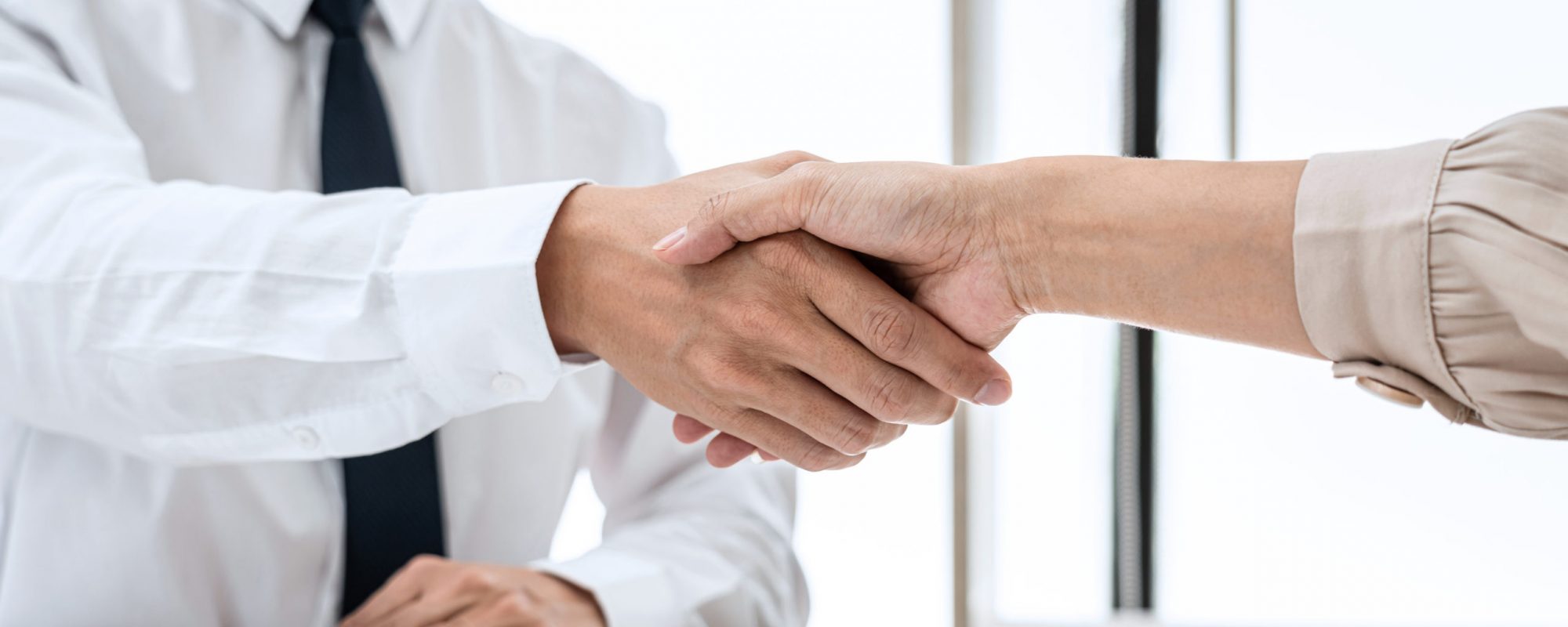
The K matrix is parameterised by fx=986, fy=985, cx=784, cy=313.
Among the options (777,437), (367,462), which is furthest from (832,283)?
(367,462)

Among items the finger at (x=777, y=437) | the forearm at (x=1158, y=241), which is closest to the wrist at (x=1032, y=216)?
the forearm at (x=1158, y=241)

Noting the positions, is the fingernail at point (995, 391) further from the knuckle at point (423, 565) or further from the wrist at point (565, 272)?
the knuckle at point (423, 565)

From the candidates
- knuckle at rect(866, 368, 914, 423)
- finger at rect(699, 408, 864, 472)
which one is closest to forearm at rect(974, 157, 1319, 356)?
knuckle at rect(866, 368, 914, 423)

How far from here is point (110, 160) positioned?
782 millimetres

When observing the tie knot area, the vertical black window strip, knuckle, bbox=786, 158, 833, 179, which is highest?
the tie knot area

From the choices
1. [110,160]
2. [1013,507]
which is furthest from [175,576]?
[1013,507]

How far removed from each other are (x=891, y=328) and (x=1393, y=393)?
0.33 m

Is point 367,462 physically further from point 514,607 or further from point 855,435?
point 855,435

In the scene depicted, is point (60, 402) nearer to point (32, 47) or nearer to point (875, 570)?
point (32, 47)

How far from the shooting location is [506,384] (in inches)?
29.0

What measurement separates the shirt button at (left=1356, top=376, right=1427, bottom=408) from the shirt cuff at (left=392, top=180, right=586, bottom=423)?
21.1 inches

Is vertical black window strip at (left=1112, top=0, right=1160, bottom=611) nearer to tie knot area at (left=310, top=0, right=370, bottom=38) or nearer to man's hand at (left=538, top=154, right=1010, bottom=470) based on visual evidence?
man's hand at (left=538, top=154, right=1010, bottom=470)

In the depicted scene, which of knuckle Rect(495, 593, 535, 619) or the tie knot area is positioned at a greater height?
the tie knot area

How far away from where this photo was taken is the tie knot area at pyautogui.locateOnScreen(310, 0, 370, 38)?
40.4 inches
